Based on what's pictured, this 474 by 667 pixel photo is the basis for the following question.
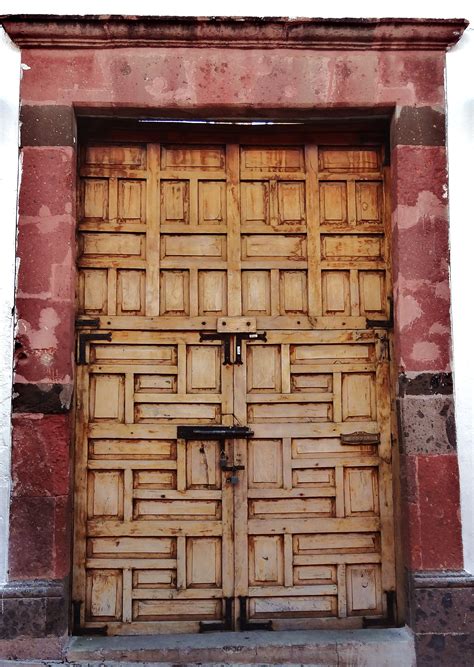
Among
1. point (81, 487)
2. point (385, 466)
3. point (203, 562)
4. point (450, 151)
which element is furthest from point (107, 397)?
point (450, 151)

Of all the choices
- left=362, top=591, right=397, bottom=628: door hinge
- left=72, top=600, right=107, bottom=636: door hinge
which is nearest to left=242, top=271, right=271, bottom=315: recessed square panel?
left=362, top=591, right=397, bottom=628: door hinge

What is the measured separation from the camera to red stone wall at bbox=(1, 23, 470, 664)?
3680 millimetres

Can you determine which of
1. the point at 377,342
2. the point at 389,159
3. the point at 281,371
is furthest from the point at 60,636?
the point at 389,159

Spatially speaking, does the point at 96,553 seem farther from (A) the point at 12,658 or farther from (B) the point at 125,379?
(B) the point at 125,379

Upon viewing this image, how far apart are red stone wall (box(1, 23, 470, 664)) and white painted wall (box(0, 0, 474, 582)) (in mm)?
62

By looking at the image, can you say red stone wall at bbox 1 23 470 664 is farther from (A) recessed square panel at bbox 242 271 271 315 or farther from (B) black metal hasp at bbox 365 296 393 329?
(A) recessed square panel at bbox 242 271 271 315

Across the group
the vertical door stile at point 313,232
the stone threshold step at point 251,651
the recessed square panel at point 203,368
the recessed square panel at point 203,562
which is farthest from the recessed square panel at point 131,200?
the stone threshold step at point 251,651

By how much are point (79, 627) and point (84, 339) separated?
5.27 ft

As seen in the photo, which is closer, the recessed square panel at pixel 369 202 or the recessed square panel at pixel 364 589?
the recessed square panel at pixel 364 589

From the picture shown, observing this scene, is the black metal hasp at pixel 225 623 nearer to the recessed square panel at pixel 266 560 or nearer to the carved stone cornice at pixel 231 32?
the recessed square panel at pixel 266 560

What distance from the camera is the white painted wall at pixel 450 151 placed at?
3740mm

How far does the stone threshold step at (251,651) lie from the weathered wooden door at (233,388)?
172 mm

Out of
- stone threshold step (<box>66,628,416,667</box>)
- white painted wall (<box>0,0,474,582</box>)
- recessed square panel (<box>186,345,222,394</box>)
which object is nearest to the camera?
stone threshold step (<box>66,628,416,667</box>)

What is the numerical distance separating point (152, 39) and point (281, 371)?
2.03 meters
